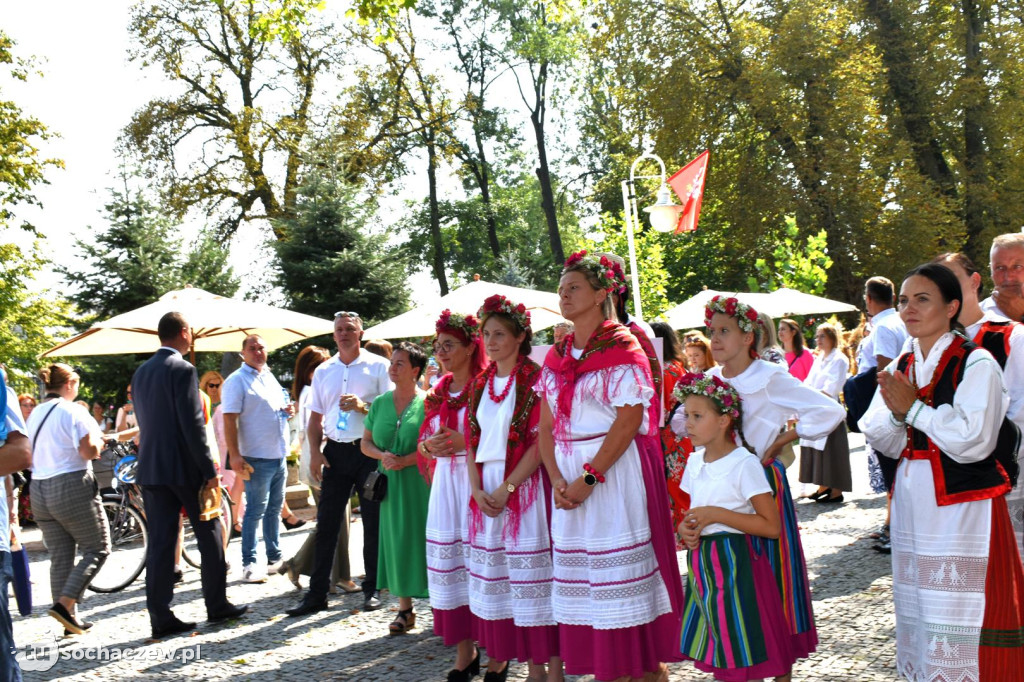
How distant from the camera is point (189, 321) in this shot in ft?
31.4

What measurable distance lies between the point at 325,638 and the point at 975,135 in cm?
3078

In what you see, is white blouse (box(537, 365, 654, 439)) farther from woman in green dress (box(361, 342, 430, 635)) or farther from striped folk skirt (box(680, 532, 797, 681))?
woman in green dress (box(361, 342, 430, 635))

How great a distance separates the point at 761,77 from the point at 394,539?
24738 millimetres

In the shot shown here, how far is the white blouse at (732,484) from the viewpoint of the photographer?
413 centimetres

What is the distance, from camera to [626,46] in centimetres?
3088

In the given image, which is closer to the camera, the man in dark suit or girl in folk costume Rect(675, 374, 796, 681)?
girl in folk costume Rect(675, 374, 796, 681)

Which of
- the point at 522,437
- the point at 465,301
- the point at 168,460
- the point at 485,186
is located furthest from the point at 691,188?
the point at 485,186

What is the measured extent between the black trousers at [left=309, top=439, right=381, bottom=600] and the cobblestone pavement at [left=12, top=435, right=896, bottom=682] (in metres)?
0.27

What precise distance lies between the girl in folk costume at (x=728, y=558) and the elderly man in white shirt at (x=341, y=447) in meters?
3.40

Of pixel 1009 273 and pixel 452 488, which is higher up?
pixel 1009 273

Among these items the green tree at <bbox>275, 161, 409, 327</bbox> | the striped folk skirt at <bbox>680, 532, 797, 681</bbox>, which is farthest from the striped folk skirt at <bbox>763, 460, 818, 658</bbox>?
the green tree at <bbox>275, 161, 409, 327</bbox>

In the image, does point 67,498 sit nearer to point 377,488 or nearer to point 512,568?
point 377,488

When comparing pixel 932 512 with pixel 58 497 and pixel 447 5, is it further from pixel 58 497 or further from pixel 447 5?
pixel 447 5

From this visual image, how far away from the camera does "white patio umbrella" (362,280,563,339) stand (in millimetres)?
11266
